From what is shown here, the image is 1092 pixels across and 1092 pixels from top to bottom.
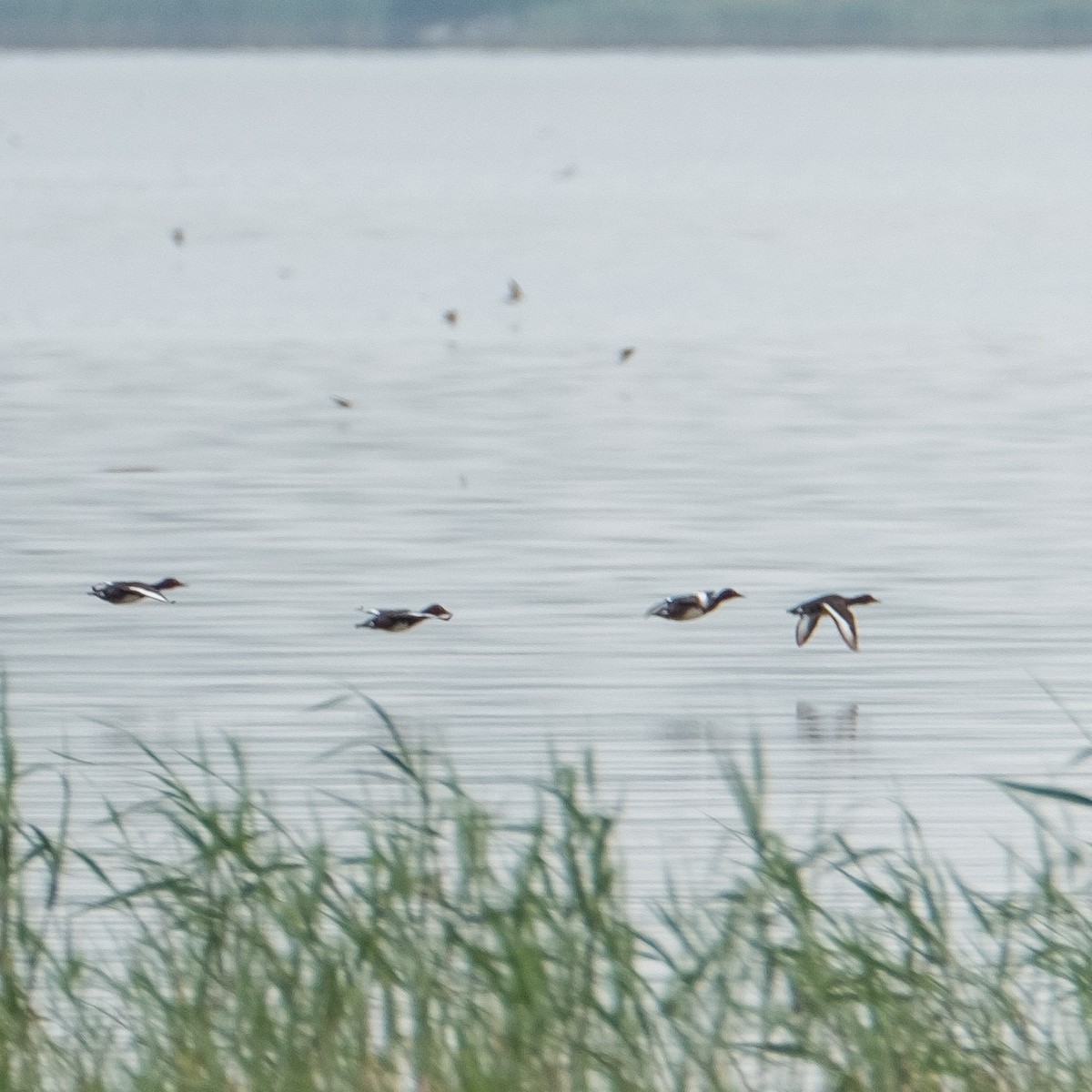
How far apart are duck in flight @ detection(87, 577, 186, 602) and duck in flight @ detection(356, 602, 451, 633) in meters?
0.80

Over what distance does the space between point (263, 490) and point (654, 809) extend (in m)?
7.81

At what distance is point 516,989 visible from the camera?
6.17m

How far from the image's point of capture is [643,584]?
13.3 m

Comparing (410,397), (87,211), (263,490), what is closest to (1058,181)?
(87,211)

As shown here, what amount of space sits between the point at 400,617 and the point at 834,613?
1639 millimetres

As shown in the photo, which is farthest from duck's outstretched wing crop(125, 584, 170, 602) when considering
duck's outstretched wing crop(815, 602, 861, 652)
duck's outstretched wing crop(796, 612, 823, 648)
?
duck's outstretched wing crop(815, 602, 861, 652)

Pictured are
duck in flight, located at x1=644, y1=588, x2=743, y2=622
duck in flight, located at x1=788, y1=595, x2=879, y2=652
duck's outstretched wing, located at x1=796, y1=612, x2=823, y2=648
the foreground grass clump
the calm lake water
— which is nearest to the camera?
the foreground grass clump

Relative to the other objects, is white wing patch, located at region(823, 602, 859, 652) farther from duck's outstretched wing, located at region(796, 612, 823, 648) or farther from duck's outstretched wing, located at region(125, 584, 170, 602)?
duck's outstretched wing, located at region(125, 584, 170, 602)

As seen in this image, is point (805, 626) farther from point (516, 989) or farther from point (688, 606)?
point (516, 989)

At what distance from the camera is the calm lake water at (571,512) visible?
33.2ft

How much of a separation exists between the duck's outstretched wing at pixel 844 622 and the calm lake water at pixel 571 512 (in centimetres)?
15

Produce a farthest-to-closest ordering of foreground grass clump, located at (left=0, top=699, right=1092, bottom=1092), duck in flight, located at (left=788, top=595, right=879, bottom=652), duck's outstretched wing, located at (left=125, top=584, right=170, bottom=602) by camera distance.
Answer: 1. duck's outstretched wing, located at (left=125, top=584, right=170, bottom=602)
2. duck in flight, located at (left=788, top=595, right=879, bottom=652)
3. foreground grass clump, located at (left=0, top=699, right=1092, bottom=1092)

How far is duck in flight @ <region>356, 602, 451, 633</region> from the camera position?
38.6 ft

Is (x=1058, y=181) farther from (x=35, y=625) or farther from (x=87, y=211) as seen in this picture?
(x=35, y=625)
